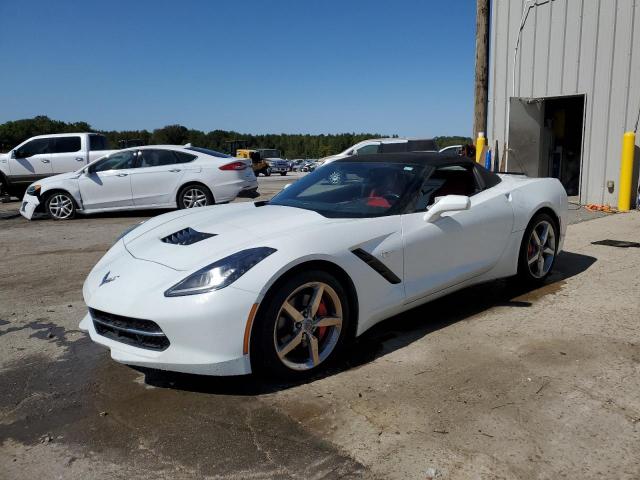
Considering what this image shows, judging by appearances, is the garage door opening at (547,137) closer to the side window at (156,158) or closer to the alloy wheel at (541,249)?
the side window at (156,158)

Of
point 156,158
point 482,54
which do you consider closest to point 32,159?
point 156,158

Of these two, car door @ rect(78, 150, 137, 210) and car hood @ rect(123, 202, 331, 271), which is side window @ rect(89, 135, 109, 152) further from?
car hood @ rect(123, 202, 331, 271)

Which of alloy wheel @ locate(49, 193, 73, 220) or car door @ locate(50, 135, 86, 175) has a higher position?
car door @ locate(50, 135, 86, 175)

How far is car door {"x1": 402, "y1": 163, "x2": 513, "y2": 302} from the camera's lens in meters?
3.69

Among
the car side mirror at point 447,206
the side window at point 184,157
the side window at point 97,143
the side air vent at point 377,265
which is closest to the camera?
the side air vent at point 377,265

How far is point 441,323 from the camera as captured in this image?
4109 mm

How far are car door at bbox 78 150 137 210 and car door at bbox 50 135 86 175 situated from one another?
3705mm

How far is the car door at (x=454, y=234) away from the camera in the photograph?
369cm

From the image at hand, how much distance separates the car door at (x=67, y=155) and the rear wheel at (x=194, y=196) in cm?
485

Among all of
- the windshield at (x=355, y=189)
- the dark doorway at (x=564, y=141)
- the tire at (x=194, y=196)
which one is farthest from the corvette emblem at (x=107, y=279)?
the dark doorway at (x=564, y=141)

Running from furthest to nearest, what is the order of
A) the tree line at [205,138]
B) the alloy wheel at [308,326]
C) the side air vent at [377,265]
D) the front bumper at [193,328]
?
the tree line at [205,138] → the side air vent at [377,265] → the alloy wheel at [308,326] → the front bumper at [193,328]

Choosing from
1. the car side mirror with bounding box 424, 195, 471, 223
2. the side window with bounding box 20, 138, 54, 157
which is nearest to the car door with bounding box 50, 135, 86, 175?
the side window with bounding box 20, 138, 54, 157

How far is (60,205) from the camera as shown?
10.7 meters

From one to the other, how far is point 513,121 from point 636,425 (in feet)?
33.7
